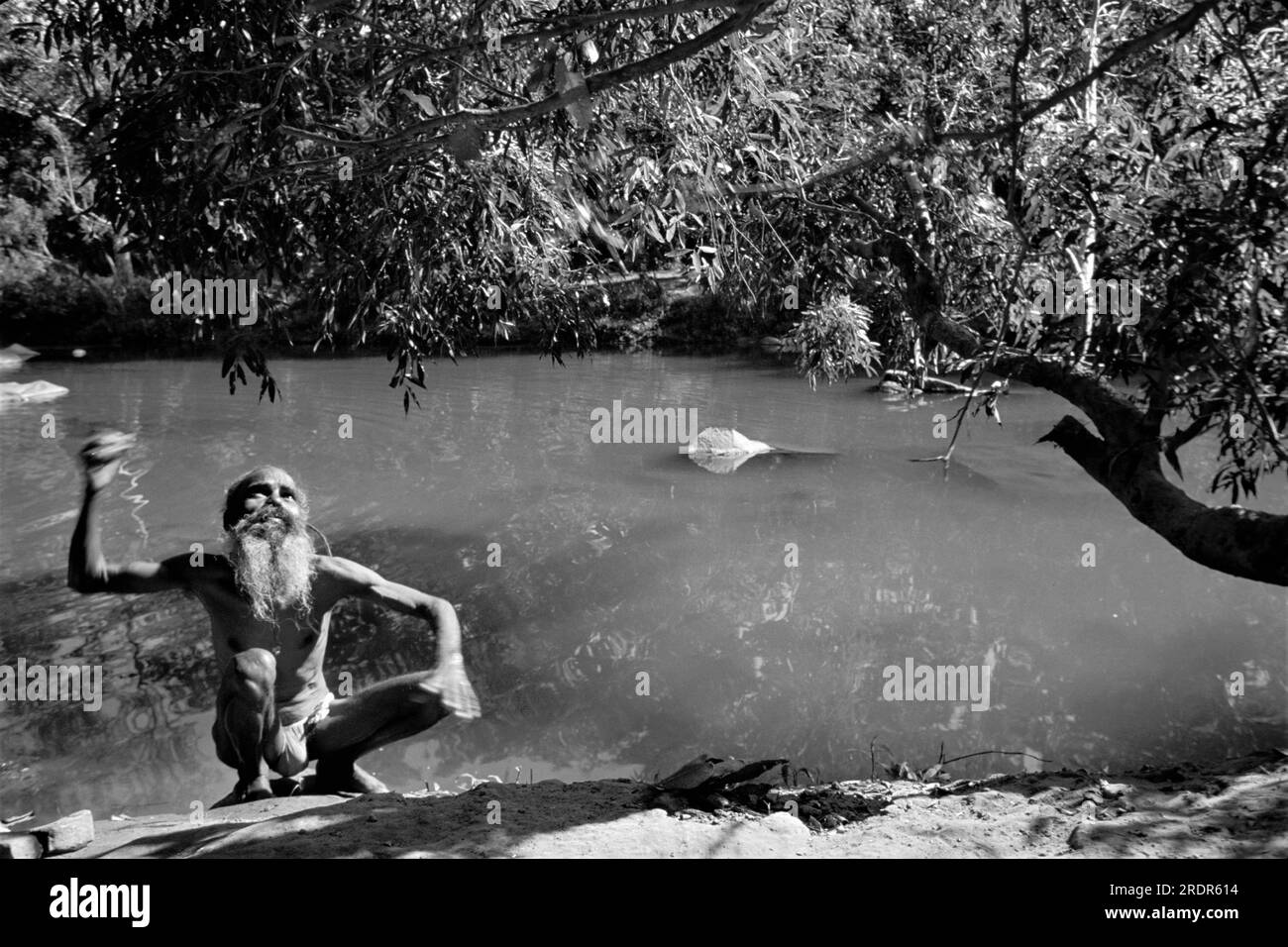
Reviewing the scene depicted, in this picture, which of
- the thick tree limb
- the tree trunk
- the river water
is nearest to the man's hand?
the river water

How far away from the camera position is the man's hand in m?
3.39

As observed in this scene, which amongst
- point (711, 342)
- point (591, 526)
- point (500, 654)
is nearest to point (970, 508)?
point (591, 526)

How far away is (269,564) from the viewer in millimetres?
3783

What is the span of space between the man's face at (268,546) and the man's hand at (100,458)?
47 cm

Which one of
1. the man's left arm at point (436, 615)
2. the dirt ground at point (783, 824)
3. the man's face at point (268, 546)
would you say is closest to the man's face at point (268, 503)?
the man's face at point (268, 546)

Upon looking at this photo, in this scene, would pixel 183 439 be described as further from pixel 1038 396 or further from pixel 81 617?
pixel 1038 396

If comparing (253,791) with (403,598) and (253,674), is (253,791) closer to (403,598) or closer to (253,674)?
(253,674)

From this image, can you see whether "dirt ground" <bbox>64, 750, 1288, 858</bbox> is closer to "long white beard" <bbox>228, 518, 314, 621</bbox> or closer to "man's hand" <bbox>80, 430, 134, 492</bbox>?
"long white beard" <bbox>228, 518, 314, 621</bbox>

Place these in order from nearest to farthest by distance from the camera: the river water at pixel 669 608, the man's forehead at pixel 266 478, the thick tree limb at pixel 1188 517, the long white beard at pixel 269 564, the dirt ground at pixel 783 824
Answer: the dirt ground at pixel 783 824 → the thick tree limb at pixel 1188 517 → the long white beard at pixel 269 564 → the man's forehead at pixel 266 478 → the river water at pixel 669 608

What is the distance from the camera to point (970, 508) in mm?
10414

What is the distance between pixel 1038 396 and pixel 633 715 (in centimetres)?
1332

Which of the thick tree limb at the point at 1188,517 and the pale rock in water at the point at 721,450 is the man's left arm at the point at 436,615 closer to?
the thick tree limb at the point at 1188,517

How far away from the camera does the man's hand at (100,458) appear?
134 inches

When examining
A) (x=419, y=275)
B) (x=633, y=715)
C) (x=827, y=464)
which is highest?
(x=419, y=275)
